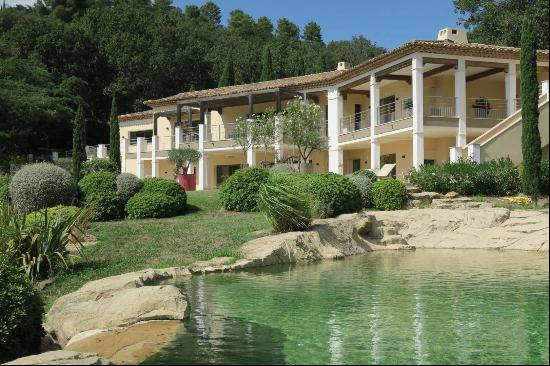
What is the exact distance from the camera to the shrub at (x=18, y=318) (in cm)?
738

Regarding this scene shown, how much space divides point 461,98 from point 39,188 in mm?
18080

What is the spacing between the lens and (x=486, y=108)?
29.0 m

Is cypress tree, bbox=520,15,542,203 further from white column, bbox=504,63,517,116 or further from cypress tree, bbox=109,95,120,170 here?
cypress tree, bbox=109,95,120,170


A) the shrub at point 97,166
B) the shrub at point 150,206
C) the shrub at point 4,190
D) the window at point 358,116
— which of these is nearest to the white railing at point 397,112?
the window at point 358,116

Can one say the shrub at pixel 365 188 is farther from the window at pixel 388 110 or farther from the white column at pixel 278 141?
the window at pixel 388 110

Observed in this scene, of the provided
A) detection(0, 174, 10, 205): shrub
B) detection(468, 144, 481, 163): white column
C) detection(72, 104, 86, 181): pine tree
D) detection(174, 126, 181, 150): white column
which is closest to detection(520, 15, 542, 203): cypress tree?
detection(468, 144, 481, 163): white column

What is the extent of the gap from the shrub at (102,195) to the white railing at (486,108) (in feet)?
54.9

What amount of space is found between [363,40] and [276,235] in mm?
57694

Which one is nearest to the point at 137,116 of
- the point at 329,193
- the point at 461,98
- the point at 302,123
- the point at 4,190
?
the point at 302,123

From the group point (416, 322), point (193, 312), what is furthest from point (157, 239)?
point (416, 322)

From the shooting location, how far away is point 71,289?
11062 millimetres

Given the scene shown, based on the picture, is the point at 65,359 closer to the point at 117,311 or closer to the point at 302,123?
the point at 117,311

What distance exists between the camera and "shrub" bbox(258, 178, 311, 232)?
1529 cm

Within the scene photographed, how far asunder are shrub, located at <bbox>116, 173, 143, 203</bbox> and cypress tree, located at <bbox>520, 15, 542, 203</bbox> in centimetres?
1441
